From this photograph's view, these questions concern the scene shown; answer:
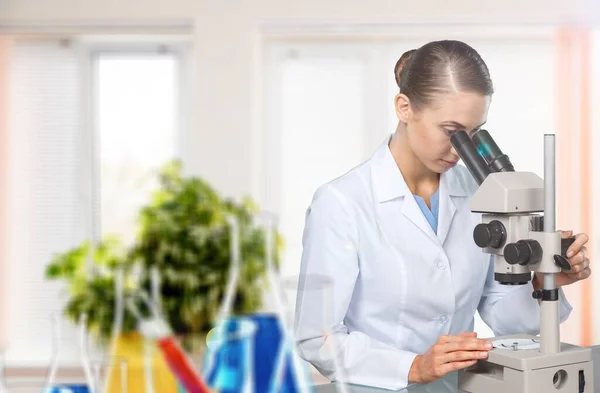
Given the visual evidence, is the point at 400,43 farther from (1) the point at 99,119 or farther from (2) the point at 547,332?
(2) the point at 547,332

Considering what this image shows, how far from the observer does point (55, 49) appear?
3.50 metres

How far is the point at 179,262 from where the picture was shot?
7.47 ft

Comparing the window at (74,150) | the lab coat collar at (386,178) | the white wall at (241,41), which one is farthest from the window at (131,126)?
the lab coat collar at (386,178)

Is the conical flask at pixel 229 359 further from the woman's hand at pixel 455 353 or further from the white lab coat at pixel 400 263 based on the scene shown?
the white lab coat at pixel 400 263

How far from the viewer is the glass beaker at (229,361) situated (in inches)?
16.9

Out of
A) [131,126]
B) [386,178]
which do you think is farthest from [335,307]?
[131,126]

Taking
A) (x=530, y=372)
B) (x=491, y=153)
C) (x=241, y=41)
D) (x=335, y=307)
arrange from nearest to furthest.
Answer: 1. (x=530, y=372)
2. (x=491, y=153)
3. (x=335, y=307)
4. (x=241, y=41)

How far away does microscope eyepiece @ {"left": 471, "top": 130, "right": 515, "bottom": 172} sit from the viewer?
1060 millimetres

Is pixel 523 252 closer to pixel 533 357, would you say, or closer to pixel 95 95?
pixel 533 357

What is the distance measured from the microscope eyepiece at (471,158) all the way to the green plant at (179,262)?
0.31 meters

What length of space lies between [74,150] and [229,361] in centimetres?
330

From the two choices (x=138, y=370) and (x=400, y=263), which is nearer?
(x=138, y=370)

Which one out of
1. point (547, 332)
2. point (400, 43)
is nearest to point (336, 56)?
point (400, 43)

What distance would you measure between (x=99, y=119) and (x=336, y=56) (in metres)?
1.18
